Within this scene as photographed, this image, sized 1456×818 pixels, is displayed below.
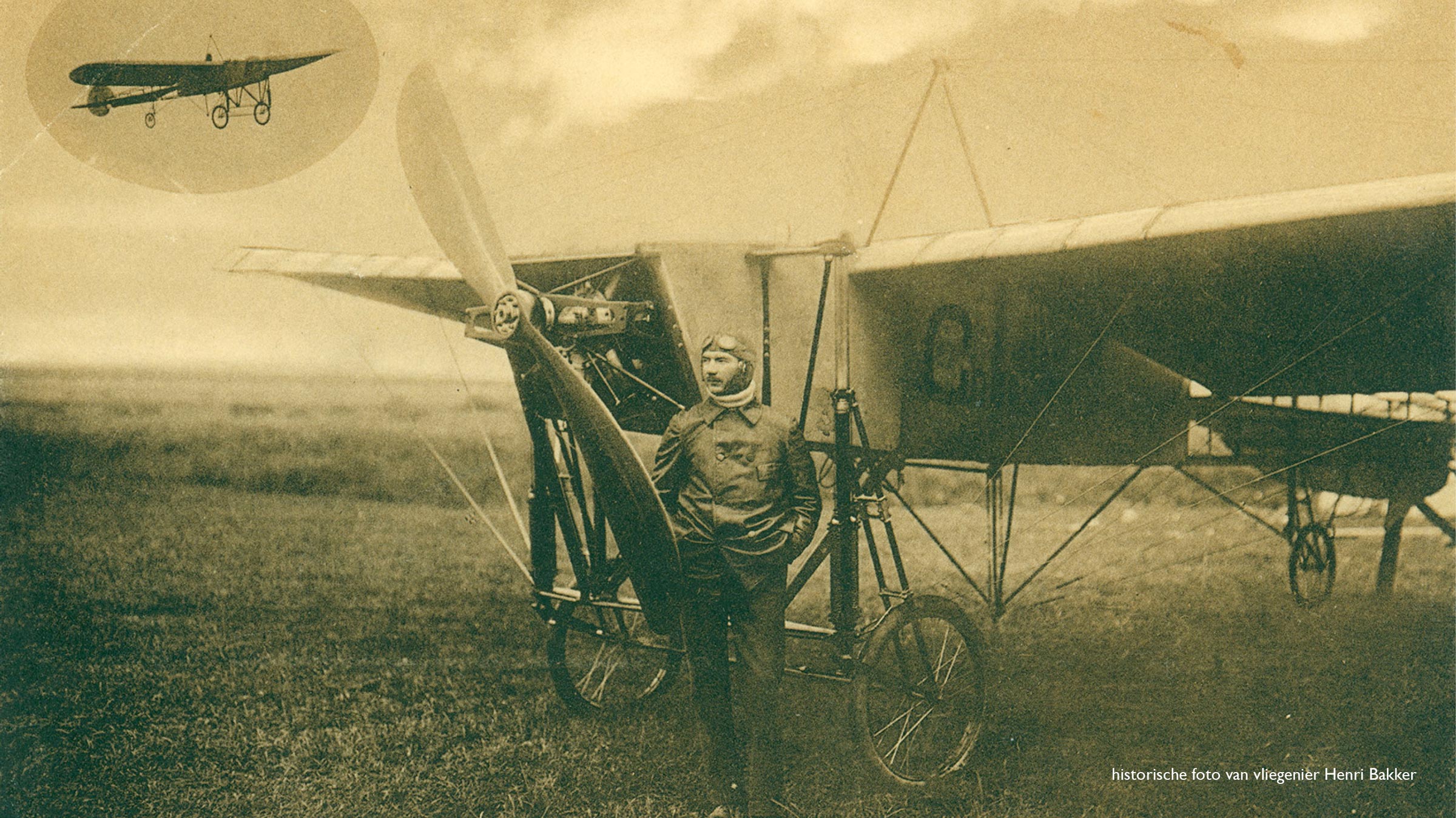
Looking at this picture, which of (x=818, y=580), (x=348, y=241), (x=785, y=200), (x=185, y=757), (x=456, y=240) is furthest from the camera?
(x=818, y=580)

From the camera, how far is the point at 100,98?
4.93m

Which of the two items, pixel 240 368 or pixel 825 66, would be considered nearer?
pixel 825 66

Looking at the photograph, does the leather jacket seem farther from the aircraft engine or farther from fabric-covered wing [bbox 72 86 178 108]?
the aircraft engine

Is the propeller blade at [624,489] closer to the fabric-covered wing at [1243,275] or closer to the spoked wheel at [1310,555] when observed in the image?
the fabric-covered wing at [1243,275]

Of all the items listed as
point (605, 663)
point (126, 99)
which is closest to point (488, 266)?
point (126, 99)

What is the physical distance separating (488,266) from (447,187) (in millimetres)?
376

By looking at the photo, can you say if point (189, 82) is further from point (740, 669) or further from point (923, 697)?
point (923, 697)

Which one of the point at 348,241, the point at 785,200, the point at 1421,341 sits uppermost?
the point at 785,200

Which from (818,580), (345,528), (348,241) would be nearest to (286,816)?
(348,241)

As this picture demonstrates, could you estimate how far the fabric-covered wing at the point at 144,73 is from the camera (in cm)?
478

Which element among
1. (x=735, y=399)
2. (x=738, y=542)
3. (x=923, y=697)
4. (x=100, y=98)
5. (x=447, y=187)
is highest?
(x=100, y=98)

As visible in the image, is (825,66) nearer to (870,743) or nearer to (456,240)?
(456,240)

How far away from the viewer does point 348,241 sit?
617cm

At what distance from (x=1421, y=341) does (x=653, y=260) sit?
15.8ft
